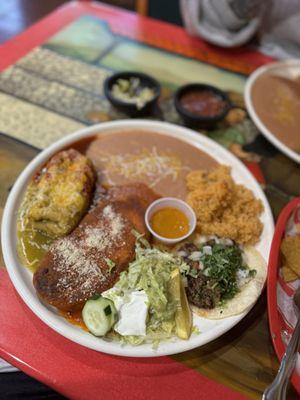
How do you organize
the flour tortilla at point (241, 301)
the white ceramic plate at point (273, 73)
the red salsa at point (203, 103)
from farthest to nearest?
the red salsa at point (203, 103) < the white ceramic plate at point (273, 73) < the flour tortilla at point (241, 301)

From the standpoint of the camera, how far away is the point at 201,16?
397cm

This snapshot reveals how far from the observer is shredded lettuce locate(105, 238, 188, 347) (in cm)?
194

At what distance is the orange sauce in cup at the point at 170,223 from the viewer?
2379 mm

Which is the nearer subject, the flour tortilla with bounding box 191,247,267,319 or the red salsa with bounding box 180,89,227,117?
the flour tortilla with bounding box 191,247,267,319

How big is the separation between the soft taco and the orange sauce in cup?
0.14 meters

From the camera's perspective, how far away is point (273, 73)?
11.9 ft

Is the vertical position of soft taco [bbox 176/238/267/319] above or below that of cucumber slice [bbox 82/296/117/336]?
below

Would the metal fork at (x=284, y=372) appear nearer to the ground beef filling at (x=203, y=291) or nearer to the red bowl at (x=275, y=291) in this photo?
the red bowl at (x=275, y=291)

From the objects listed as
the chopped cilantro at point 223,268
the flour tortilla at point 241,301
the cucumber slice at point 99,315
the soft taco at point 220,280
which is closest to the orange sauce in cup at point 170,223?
the soft taco at point 220,280

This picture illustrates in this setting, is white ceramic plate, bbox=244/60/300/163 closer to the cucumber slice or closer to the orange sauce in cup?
the orange sauce in cup

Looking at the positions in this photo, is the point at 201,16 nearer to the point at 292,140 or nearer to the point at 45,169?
the point at 292,140

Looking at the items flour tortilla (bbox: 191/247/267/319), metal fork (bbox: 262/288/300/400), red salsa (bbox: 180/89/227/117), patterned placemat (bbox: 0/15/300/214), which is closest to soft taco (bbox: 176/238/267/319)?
flour tortilla (bbox: 191/247/267/319)

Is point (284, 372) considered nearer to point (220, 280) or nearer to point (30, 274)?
point (220, 280)

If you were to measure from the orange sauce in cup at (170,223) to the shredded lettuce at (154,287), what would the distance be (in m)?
0.21
